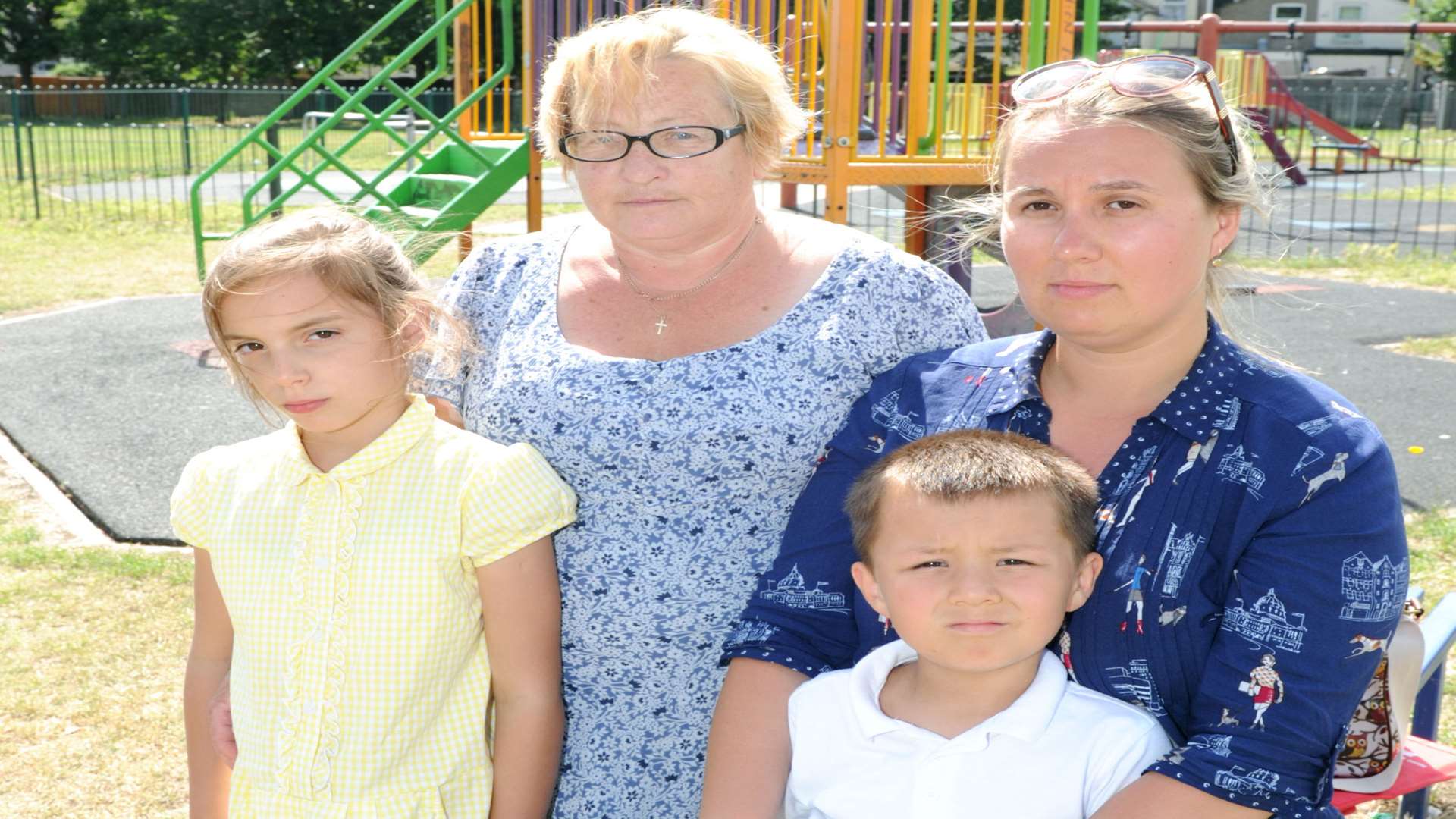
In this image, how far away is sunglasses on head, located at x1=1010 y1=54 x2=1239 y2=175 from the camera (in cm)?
174

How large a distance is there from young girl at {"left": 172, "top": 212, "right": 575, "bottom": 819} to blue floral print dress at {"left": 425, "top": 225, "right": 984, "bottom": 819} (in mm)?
105

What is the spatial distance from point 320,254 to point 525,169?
6717 millimetres

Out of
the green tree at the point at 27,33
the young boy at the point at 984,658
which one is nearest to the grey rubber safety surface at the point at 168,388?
the young boy at the point at 984,658

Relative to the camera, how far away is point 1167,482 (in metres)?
1.72

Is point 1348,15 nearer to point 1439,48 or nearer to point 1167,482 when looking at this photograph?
point 1439,48

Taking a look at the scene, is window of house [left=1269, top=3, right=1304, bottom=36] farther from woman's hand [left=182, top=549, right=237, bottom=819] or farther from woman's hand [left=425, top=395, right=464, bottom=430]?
woman's hand [left=182, top=549, right=237, bottom=819]

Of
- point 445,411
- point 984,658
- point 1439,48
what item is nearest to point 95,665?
point 445,411

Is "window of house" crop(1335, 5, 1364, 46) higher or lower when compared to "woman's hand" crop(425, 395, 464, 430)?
higher

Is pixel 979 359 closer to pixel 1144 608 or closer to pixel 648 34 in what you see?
pixel 1144 608

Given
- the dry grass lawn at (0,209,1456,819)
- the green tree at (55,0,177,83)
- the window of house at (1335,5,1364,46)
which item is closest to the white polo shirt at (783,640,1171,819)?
the dry grass lawn at (0,209,1456,819)

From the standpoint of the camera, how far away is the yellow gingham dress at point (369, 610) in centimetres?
203

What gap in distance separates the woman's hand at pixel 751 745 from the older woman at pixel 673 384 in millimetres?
293

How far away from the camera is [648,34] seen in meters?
2.20

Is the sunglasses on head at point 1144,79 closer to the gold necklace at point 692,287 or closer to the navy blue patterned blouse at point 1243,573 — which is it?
the navy blue patterned blouse at point 1243,573
